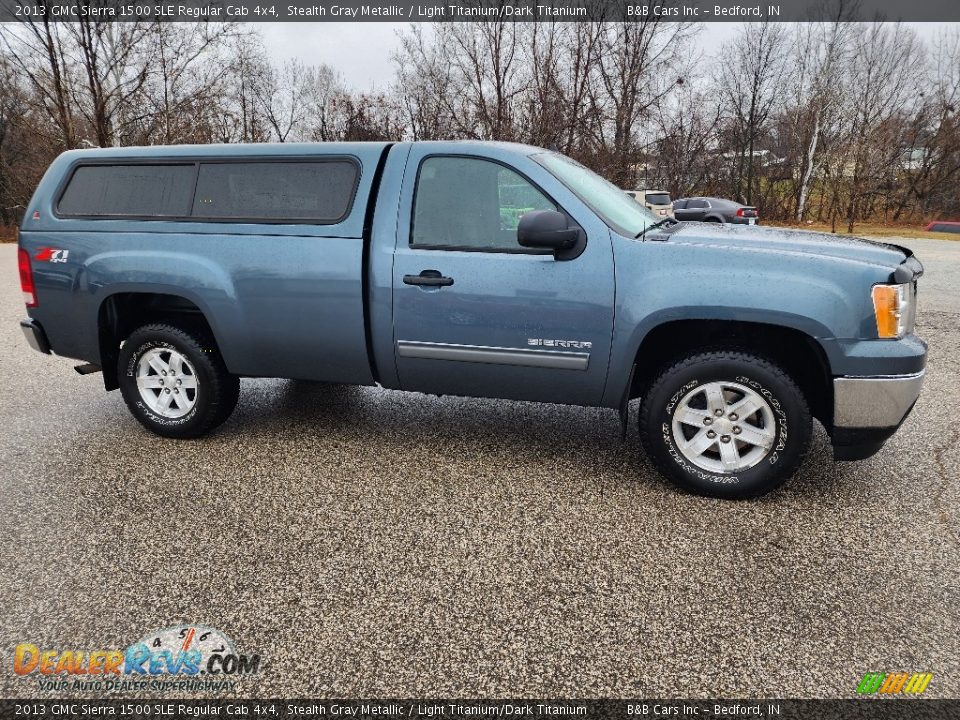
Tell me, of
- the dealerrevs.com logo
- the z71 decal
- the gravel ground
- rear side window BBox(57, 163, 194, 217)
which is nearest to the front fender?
the gravel ground

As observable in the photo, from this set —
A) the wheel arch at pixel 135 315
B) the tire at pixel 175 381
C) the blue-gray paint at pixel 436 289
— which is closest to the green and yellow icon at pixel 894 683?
the blue-gray paint at pixel 436 289

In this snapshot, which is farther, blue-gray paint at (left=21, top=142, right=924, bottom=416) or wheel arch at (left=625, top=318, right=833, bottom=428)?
wheel arch at (left=625, top=318, right=833, bottom=428)

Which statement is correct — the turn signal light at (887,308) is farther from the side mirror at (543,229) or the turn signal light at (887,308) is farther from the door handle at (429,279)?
the door handle at (429,279)

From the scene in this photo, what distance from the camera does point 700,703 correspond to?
7.02 feet

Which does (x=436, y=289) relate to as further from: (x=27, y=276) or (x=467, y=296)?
(x=27, y=276)

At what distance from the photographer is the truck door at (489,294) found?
356cm

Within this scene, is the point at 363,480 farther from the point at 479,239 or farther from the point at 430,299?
the point at 479,239

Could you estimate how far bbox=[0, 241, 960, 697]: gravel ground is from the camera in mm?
2324

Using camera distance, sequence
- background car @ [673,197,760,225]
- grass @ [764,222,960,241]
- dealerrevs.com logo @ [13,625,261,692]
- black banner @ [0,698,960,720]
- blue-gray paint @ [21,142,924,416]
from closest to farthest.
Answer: black banner @ [0,698,960,720] < dealerrevs.com logo @ [13,625,261,692] < blue-gray paint @ [21,142,924,416] < background car @ [673,197,760,225] < grass @ [764,222,960,241]

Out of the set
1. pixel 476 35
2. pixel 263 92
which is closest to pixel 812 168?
pixel 476 35

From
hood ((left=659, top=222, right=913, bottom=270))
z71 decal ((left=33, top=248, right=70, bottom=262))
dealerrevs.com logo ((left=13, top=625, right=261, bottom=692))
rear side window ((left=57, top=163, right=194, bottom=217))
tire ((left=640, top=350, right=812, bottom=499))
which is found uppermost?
rear side window ((left=57, top=163, right=194, bottom=217))

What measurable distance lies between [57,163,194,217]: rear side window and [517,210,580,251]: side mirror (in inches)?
87.3

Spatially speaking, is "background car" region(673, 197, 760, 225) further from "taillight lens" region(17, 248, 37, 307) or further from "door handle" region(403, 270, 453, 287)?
"taillight lens" region(17, 248, 37, 307)

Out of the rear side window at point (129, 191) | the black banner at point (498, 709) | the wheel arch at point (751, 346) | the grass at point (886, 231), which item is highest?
the rear side window at point (129, 191)
